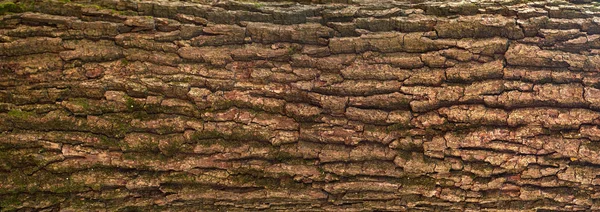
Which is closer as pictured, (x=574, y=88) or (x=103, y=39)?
(x=574, y=88)

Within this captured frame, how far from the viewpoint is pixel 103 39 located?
292 cm

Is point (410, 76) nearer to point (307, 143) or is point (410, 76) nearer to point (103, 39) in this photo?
point (307, 143)

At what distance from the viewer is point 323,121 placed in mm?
2787

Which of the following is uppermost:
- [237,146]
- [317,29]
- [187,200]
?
→ [317,29]

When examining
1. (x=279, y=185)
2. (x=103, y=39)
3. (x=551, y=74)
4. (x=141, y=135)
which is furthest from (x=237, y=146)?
(x=551, y=74)

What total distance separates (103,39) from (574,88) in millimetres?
3177

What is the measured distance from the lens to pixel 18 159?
2734 mm

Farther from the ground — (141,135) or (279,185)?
(141,135)

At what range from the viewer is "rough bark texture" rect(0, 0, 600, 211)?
2.74 metres

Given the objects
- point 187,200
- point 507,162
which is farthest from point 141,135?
point 507,162

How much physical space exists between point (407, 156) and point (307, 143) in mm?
663

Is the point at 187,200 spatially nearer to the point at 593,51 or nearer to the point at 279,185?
the point at 279,185

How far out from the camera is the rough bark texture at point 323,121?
2.74m

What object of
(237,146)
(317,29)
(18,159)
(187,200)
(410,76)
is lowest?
(187,200)
